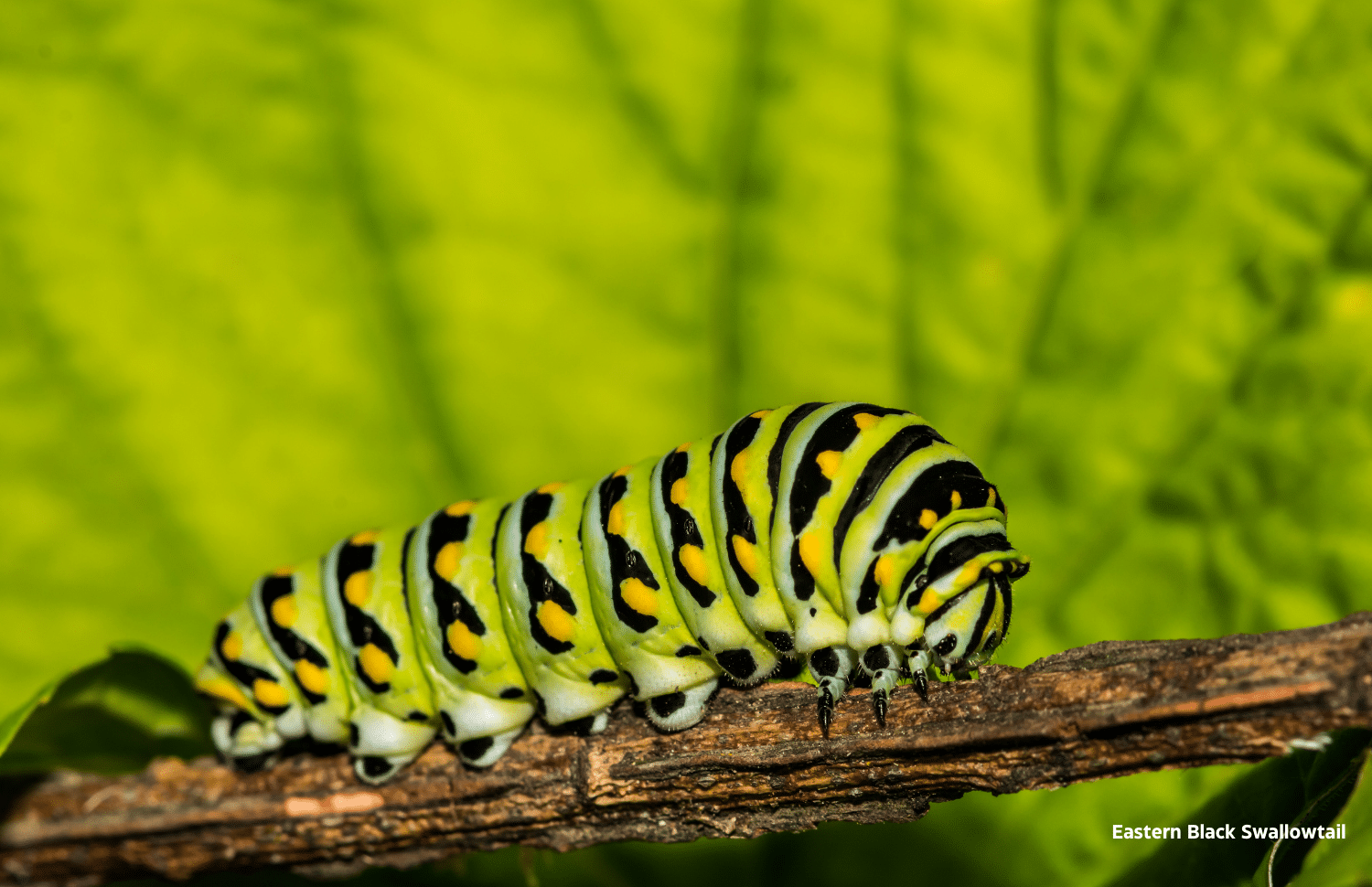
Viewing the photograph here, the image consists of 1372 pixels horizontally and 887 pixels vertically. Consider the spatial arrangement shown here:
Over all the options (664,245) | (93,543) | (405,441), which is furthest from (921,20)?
(93,543)

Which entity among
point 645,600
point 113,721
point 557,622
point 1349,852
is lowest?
point 113,721

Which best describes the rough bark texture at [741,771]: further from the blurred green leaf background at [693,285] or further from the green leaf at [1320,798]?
the blurred green leaf background at [693,285]

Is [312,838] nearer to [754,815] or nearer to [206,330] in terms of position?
[754,815]

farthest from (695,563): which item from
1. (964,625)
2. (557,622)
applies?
(964,625)

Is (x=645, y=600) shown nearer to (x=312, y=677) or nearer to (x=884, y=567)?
(x=884, y=567)

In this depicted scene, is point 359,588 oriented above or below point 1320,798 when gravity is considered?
above

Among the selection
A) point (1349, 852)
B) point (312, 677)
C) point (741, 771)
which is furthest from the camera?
point (312, 677)

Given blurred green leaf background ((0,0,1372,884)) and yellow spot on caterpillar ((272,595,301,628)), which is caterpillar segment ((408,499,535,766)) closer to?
yellow spot on caterpillar ((272,595,301,628))

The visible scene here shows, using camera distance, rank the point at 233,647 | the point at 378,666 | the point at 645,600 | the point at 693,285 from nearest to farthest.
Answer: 1. the point at 645,600
2. the point at 378,666
3. the point at 233,647
4. the point at 693,285
